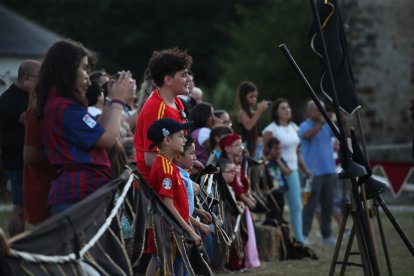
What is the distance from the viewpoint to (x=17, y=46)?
1001 inches

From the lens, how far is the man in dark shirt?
8969 mm

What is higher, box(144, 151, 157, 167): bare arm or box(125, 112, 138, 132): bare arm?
box(125, 112, 138, 132): bare arm

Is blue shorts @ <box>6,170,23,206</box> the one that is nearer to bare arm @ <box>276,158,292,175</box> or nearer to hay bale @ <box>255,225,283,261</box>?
hay bale @ <box>255,225,283,261</box>

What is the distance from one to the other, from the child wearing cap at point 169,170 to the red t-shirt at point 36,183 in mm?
1225

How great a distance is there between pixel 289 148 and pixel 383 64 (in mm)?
9785

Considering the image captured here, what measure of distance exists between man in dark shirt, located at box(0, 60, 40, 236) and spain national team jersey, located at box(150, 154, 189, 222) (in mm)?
1787

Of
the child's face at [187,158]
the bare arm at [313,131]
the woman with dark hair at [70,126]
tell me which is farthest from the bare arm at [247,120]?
the woman with dark hair at [70,126]

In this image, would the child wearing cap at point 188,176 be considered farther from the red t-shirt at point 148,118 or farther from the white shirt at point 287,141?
the white shirt at point 287,141

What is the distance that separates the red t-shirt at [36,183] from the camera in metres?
6.32

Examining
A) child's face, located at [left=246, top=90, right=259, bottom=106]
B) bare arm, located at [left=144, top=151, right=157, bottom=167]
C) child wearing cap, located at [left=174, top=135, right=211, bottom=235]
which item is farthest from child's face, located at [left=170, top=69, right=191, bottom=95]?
child's face, located at [left=246, top=90, right=259, bottom=106]

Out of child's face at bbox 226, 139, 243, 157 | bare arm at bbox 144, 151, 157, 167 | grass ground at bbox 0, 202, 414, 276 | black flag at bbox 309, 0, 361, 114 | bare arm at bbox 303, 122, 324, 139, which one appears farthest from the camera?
bare arm at bbox 303, 122, 324, 139

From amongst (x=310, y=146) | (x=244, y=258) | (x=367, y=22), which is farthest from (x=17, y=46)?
(x=244, y=258)

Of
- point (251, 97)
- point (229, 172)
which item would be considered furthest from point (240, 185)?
point (251, 97)

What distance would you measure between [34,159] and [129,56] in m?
39.0
